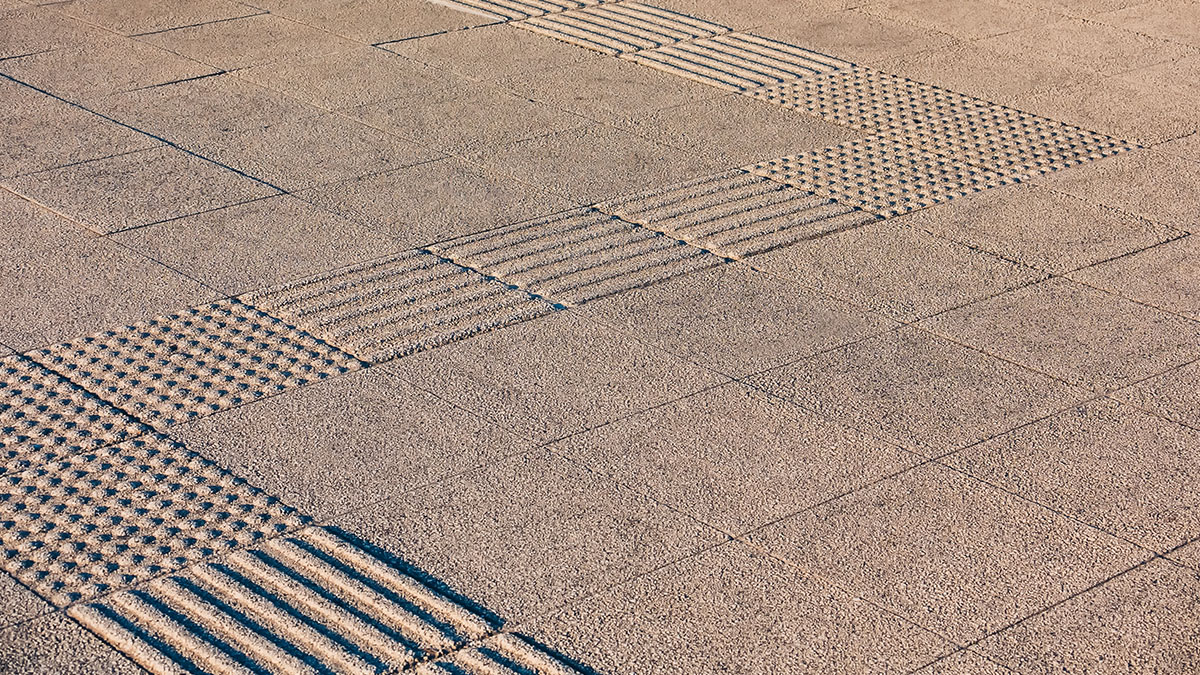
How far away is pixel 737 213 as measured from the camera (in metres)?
6.14

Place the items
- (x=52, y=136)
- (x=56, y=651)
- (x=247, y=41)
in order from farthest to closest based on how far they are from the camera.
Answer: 1. (x=247, y=41)
2. (x=52, y=136)
3. (x=56, y=651)

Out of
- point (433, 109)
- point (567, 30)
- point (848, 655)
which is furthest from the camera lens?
point (567, 30)

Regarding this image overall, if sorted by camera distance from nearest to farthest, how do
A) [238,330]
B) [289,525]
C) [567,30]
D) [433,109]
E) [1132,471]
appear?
[289,525] → [1132,471] → [238,330] → [433,109] → [567,30]

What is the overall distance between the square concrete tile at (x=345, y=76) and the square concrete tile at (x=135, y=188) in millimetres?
998

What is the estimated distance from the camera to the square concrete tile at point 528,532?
12.5 feet

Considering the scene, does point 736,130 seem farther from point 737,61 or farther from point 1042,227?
point 1042,227

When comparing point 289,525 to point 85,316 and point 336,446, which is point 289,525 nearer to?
point 336,446

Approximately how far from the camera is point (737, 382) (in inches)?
190

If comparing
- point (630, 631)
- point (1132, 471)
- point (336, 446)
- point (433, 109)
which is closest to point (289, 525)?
point (336, 446)

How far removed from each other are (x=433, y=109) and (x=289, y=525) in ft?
11.7

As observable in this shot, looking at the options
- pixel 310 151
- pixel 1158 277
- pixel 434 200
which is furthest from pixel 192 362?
pixel 1158 277

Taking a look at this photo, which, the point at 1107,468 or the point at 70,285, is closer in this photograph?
the point at 1107,468

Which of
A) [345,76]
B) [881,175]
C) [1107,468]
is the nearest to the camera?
[1107,468]

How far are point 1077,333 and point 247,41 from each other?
493 centimetres
